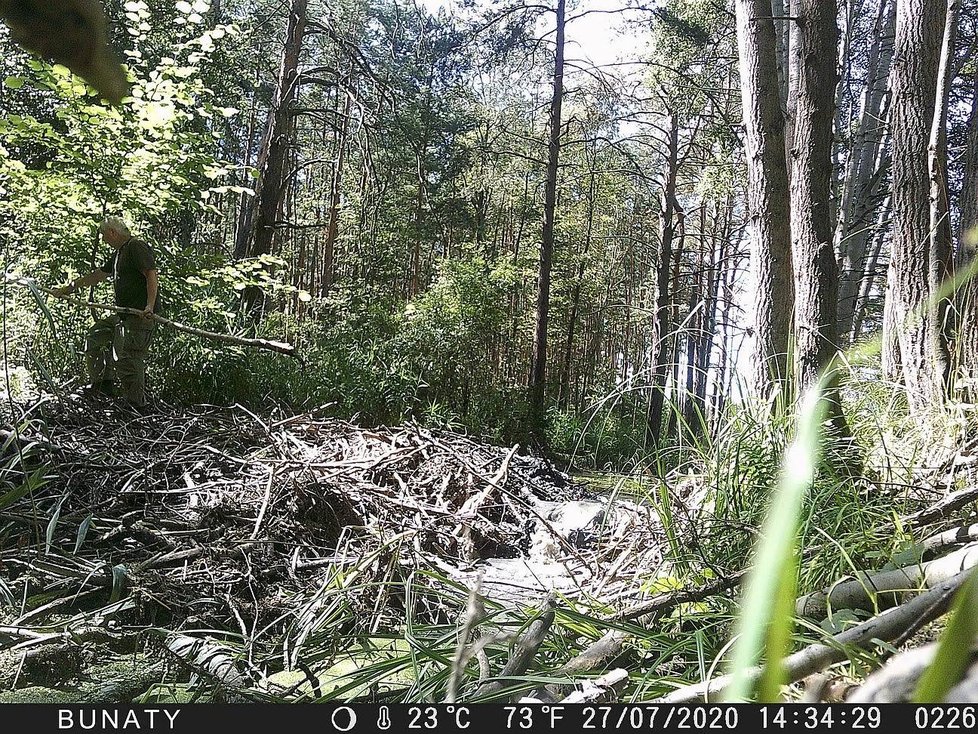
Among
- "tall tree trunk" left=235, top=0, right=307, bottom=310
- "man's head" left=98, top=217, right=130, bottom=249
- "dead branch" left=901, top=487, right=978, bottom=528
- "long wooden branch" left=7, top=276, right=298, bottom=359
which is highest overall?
"tall tree trunk" left=235, top=0, right=307, bottom=310

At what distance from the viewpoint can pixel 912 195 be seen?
3.62 m

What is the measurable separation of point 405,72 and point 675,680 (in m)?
17.0

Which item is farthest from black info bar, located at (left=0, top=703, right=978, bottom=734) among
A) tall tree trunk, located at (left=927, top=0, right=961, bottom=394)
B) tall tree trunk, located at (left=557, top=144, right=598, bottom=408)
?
tall tree trunk, located at (left=557, top=144, right=598, bottom=408)

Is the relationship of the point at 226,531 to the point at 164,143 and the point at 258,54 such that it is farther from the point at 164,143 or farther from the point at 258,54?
the point at 258,54

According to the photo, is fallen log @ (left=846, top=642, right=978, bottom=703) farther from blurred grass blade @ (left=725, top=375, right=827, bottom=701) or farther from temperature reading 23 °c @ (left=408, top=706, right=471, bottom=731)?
temperature reading 23 °c @ (left=408, top=706, right=471, bottom=731)

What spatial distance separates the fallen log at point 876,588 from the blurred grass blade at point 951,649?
1436mm

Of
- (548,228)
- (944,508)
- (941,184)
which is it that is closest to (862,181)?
(548,228)

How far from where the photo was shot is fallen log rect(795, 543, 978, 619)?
5.40 ft

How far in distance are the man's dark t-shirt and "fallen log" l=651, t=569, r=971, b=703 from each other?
18.0 ft

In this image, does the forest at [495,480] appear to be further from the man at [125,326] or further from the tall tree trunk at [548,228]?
the tall tree trunk at [548,228]

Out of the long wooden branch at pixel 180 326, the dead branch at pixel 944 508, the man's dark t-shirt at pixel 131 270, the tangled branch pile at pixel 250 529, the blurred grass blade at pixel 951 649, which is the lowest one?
the tangled branch pile at pixel 250 529

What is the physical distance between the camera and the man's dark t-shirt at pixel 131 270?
224 inches

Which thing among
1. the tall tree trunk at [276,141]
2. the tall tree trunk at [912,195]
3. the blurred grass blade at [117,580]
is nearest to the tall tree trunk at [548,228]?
the tall tree trunk at [276,141]

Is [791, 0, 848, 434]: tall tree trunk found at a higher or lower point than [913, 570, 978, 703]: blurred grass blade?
higher
